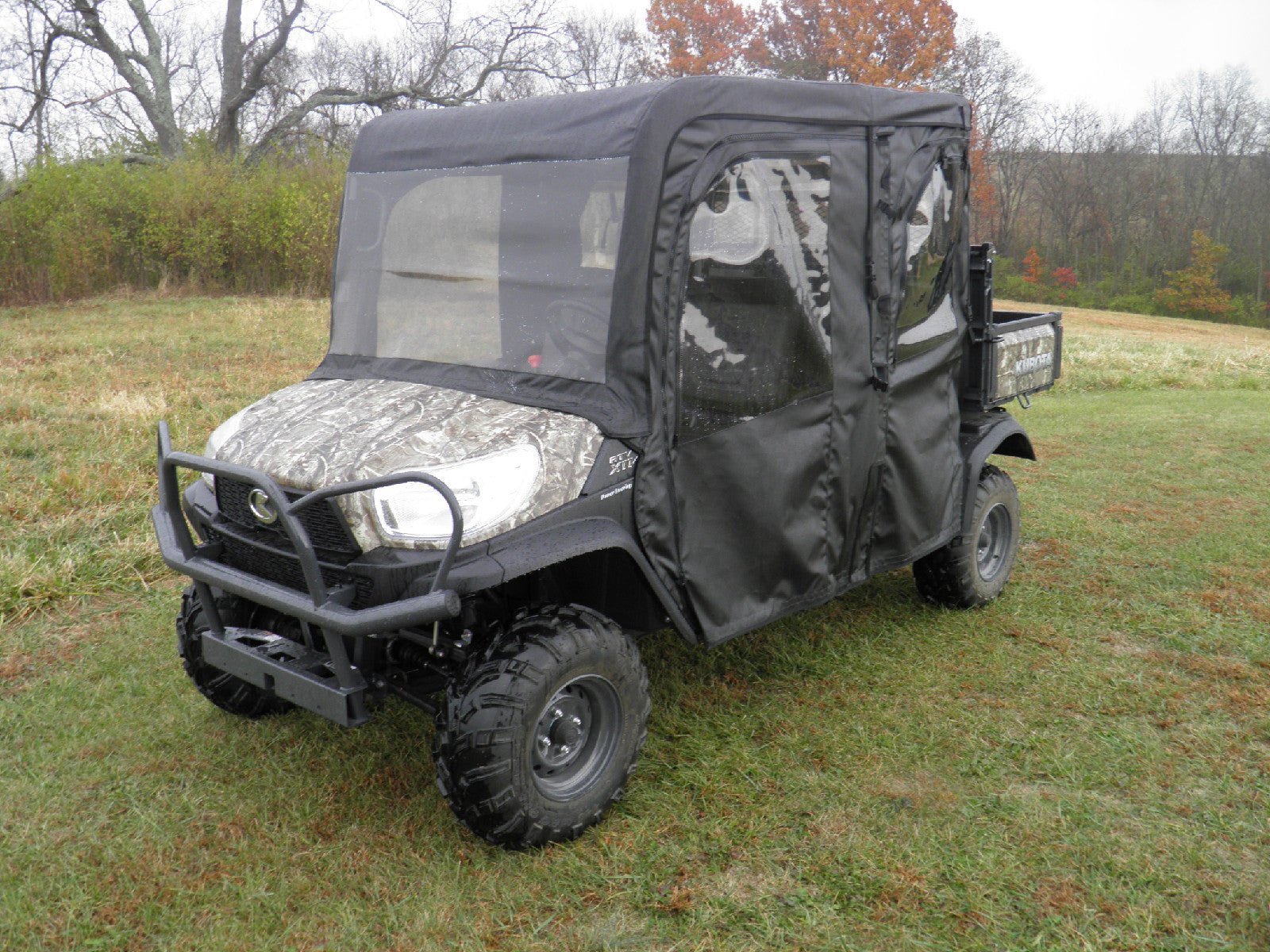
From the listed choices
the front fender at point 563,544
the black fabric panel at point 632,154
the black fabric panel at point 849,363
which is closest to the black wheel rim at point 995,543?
the black fabric panel at point 849,363

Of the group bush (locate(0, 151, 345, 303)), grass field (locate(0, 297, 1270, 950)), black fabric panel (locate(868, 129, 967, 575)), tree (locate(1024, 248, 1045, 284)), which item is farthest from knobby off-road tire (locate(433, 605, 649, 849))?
tree (locate(1024, 248, 1045, 284))

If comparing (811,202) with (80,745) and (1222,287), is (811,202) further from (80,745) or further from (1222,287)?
(1222,287)

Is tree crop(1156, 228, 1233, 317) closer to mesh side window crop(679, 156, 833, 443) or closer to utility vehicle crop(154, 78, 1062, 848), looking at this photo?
utility vehicle crop(154, 78, 1062, 848)

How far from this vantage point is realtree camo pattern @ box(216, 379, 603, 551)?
315 centimetres

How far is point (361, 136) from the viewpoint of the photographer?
4.27 m

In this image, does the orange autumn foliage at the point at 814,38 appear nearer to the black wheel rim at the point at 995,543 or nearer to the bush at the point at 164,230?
the bush at the point at 164,230

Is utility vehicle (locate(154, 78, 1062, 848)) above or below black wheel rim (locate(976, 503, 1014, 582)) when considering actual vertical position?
above

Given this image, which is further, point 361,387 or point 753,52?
point 753,52

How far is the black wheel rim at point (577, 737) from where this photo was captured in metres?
3.35

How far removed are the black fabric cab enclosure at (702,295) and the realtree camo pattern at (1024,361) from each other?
0.69 metres

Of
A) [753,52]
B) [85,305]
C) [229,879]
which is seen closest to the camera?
[229,879]

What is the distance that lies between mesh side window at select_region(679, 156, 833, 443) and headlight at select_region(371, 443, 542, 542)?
642 mm

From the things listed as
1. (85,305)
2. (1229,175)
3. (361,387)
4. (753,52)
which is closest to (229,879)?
(361,387)

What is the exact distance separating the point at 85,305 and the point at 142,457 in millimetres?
12614
